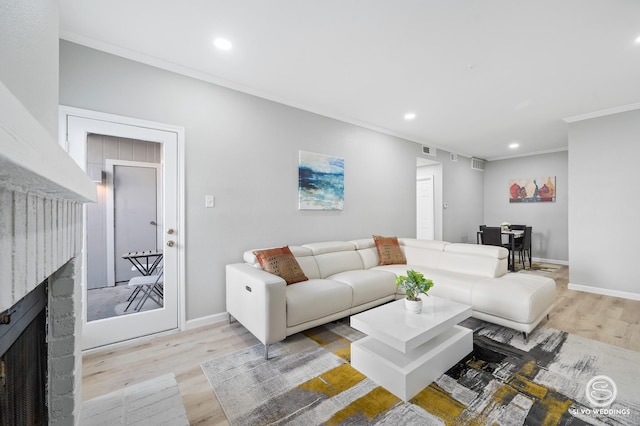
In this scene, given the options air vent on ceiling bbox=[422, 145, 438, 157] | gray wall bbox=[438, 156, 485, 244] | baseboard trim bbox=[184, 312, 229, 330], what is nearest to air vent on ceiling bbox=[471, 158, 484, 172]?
gray wall bbox=[438, 156, 485, 244]

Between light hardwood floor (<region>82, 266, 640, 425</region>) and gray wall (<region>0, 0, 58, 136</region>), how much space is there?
5.70ft

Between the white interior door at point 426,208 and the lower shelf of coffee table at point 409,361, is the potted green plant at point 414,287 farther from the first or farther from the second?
the white interior door at point 426,208

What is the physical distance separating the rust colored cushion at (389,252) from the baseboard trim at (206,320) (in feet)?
7.16

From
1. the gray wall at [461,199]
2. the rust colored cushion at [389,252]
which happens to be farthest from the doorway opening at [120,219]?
the gray wall at [461,199]

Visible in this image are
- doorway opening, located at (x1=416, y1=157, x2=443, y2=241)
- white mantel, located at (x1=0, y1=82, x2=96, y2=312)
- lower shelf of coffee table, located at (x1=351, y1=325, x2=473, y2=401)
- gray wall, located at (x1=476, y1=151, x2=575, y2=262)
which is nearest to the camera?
white mantel, located at (x1=0, y1=82, x2=96, y2=312)

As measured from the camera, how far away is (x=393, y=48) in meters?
2.47

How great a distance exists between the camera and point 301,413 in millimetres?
1634

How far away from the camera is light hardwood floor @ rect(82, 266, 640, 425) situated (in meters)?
1.83

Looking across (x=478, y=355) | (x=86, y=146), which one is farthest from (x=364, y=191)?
(x=86, y=146)

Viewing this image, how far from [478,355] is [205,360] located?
2221 millimetres

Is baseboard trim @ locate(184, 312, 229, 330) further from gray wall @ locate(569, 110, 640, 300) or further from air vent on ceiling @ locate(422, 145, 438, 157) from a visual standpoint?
gray wall @ locate(569, 110, 640, 300)

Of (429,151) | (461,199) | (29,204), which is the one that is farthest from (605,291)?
(29,204)

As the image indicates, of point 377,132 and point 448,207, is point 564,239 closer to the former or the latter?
point 448,207

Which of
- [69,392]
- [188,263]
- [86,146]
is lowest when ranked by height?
[69,392]
